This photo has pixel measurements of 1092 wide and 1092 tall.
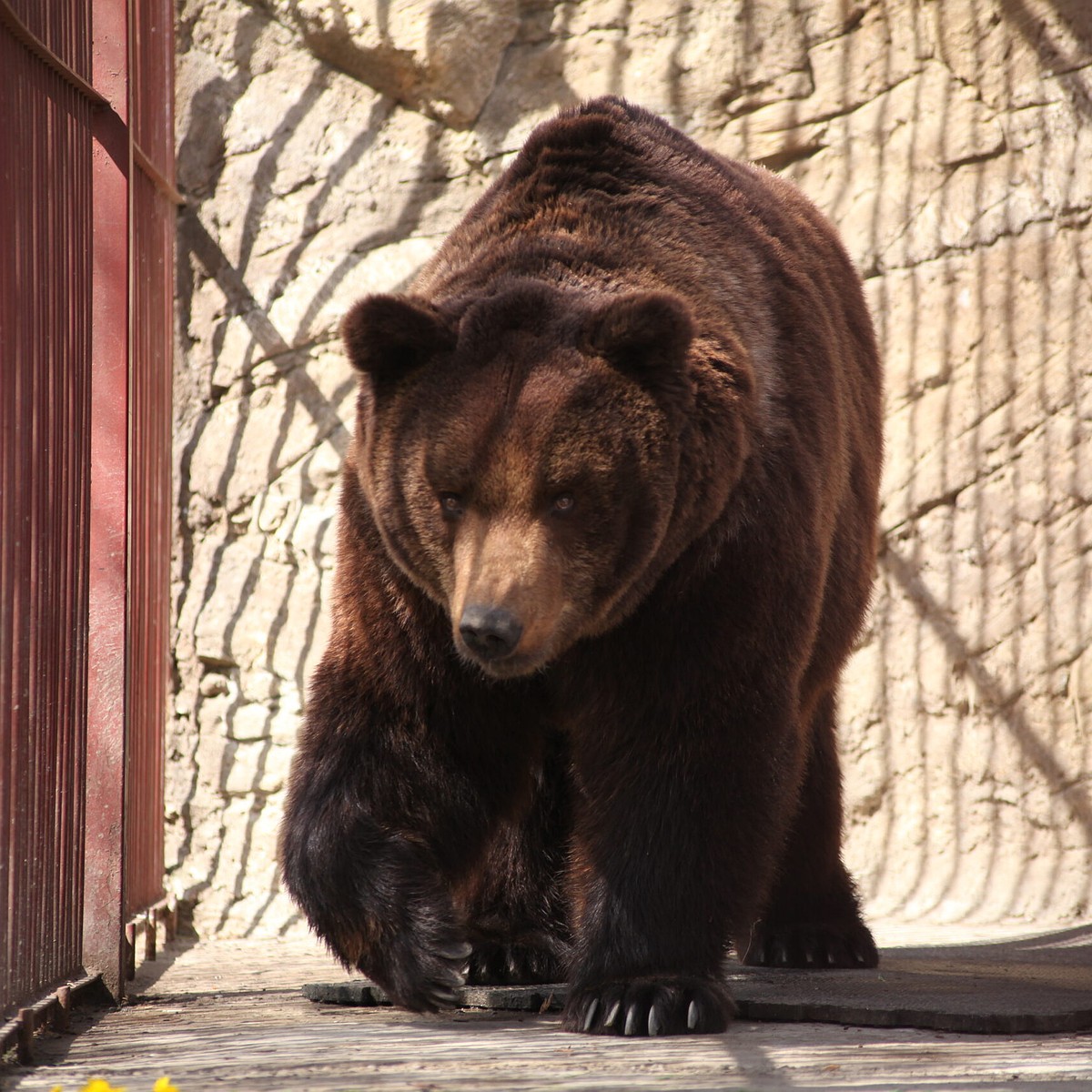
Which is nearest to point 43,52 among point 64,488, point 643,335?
point 64,488

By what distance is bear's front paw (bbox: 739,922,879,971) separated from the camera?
4887 mm

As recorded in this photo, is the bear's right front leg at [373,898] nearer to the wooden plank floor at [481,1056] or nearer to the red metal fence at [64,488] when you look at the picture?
the wooden plank floor at [481,1056]

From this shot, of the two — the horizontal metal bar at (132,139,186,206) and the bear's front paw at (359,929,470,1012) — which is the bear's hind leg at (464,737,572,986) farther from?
the horizontal metal bar at (132,139,186,206)

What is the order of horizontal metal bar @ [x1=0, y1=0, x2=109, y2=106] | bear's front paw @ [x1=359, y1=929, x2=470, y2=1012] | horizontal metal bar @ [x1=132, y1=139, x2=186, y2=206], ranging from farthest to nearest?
horizontal metal bar @ [x1=132, y1=139, x2=186, y2=206]
bear's front paw @ [x1=359, y1=929, x2=470, y2=1012]
horizontal metal bar @ [x1=0, y1=0, x2=109, y2=106]

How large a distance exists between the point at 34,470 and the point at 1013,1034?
8.53 ft

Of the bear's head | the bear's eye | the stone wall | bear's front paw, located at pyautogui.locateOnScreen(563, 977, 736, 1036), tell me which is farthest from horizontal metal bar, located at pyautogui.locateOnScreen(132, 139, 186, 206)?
bear's front paw, located at pyautogui.locateOnScreen(563, 977, 736, 1036)

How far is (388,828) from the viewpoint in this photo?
3.83 metres

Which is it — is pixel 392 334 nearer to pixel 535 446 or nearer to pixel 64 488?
pixel 535 446

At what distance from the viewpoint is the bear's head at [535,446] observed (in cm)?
346

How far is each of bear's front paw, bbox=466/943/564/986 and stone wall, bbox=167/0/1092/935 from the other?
263 centimetres

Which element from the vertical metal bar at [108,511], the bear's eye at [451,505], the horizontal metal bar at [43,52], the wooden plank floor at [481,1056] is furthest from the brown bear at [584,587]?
the horizontal metal bar at [43,52]

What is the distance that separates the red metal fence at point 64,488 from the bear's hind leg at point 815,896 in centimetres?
207

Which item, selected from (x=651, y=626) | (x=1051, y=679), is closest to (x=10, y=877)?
(x=651, y=626)

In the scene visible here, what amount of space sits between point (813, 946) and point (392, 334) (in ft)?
8.21
